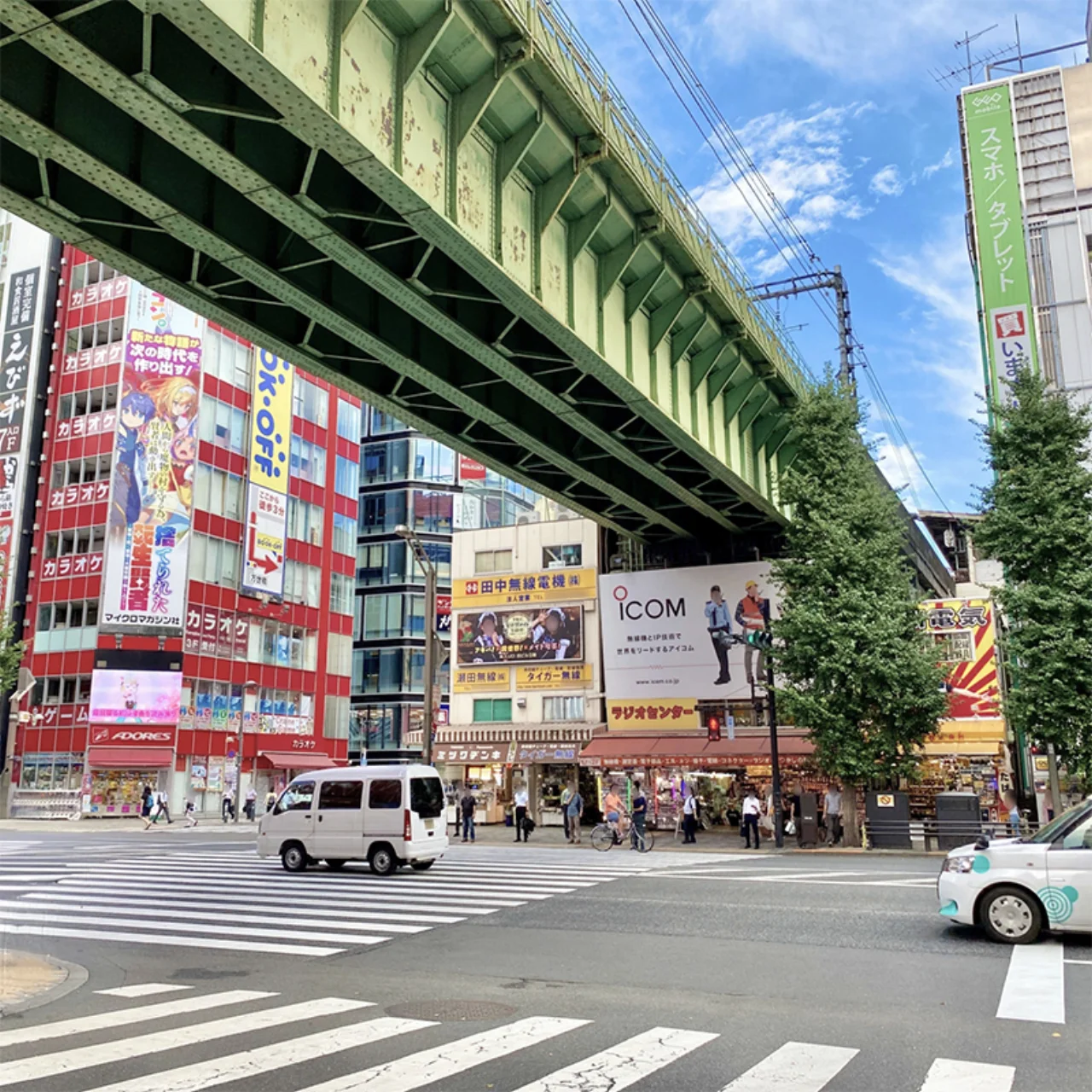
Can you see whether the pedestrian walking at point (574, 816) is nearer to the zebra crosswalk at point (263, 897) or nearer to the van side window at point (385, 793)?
the zebra crosswalk at point (263, 897)

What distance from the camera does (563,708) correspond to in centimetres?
3947

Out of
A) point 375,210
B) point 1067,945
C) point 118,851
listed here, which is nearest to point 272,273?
point 375,210

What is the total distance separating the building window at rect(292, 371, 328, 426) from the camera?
62.7 m

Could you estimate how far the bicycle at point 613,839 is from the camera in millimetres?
26250

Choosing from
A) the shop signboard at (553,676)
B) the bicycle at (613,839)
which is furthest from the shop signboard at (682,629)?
the bicycle at (613,839)

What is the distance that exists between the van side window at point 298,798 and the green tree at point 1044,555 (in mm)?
17874

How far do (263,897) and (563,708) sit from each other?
80.9 feet

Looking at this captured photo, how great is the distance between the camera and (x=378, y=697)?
7688 cm

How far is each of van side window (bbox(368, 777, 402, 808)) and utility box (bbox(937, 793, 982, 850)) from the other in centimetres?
1375

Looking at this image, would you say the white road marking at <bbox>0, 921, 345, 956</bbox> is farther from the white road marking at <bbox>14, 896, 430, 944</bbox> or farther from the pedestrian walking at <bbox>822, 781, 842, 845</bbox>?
the pedestrian walking at <bbox>822, 781, 842, 845</bbox>

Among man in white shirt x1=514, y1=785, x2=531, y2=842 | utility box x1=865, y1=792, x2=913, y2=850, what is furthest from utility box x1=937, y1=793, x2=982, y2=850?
man in white shirt x1=514, y1=785, x2=531, y2=842

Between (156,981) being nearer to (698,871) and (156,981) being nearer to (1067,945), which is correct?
(1067,945)

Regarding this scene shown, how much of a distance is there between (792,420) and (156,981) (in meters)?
24.3

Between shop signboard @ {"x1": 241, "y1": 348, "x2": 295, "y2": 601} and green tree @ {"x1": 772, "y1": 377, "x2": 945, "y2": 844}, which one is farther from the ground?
shop signboard @ {"x1": 241, "y1": 348, "x2": 295, "y2": 601}
